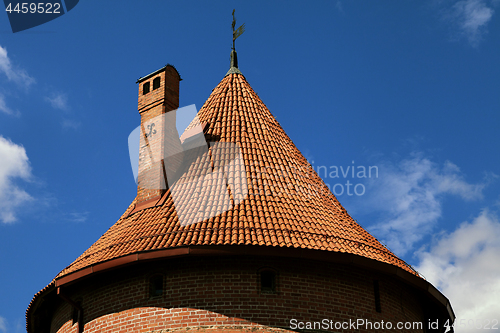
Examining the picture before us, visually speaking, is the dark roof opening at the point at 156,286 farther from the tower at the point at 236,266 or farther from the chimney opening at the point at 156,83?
the chimney opening at the point at 156,83

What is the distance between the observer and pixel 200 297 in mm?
9070

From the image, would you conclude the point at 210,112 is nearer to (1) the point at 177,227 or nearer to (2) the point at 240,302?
(1) the point at 177,227

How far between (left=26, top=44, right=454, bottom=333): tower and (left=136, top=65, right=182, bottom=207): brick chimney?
8cm

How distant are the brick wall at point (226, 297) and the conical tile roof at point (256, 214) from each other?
0.36m

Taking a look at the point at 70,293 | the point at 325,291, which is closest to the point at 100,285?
the point at 70,293

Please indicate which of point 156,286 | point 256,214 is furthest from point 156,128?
point 156,286

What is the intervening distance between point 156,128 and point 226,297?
415 cm

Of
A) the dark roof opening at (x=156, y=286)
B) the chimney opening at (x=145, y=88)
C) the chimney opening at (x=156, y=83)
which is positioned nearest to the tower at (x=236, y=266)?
the dark roof opening at (x=156, y=286)

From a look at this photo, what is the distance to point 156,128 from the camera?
11.7 m

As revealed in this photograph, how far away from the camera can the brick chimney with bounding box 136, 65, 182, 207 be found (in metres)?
11.2

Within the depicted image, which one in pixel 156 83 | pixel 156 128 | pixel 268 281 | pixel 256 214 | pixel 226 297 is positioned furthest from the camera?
pixel 156 83

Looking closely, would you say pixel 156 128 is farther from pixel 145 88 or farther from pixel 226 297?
pixel 226 297

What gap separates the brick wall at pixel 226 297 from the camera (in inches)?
352

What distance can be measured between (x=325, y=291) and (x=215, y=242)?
1959mm
